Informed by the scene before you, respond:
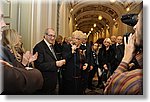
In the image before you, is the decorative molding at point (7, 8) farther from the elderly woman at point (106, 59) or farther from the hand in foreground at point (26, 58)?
the elderly woman at point (106, 59)

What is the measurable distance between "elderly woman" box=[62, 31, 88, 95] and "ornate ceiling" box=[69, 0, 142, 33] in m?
0.16

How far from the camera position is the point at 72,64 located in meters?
2.32

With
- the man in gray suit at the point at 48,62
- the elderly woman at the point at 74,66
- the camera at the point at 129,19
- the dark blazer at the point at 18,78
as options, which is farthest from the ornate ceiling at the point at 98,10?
the dark blazer at the point at 18,78

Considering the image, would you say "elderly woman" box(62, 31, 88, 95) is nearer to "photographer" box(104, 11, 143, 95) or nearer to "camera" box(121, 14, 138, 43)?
"photographer" box(104, 11, 143, 95)

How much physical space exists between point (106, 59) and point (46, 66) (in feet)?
1.82

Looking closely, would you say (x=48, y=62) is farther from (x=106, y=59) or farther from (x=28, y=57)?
(x=106, y=59)

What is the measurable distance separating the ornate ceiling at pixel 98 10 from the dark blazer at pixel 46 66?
0.36 metres

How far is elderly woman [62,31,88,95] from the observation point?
7.59 feet

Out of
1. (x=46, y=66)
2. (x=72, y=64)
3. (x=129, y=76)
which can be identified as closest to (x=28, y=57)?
(x=46, y=66)

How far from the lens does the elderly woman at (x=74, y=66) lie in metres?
2.31

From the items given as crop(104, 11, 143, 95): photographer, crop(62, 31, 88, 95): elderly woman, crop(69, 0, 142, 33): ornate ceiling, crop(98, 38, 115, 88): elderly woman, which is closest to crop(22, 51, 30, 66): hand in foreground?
crop(62, 31, 88, 95): elderly woman

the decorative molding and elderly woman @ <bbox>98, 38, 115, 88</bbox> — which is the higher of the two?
the decorative molding

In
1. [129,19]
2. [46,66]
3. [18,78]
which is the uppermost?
[129,19]

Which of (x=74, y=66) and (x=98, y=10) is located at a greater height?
(x=98, y=10)
